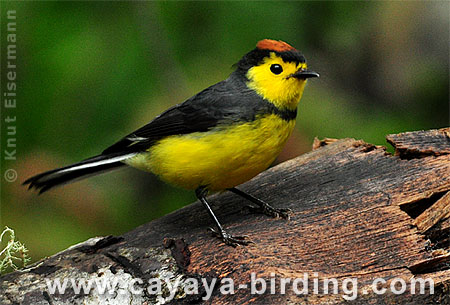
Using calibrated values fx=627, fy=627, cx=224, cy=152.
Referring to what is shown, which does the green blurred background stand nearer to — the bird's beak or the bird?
the bird

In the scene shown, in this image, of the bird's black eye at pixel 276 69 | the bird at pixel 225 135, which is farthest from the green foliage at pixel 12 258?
the bird's black eye at pixel 276 69

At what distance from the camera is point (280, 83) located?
12.1 ft

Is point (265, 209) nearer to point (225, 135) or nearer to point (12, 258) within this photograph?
point (225, 135)

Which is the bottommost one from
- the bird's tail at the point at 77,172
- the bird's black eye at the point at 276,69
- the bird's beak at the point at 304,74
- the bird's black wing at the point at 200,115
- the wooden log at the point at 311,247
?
the wooden log at the point at 311,247

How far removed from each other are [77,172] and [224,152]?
988 millimetres

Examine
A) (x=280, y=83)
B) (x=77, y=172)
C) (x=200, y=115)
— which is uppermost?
(x=280, y=83)

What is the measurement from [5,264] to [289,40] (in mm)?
2624

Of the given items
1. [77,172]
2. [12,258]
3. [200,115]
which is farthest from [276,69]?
[12,258]

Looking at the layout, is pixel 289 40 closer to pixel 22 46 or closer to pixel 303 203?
pixel 303 203

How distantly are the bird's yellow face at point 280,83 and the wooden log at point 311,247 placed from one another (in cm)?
53

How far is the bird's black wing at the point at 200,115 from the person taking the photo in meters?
3.60

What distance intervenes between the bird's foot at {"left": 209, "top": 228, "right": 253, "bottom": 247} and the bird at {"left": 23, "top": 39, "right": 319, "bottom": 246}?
10 centimetres

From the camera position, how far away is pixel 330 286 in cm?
274

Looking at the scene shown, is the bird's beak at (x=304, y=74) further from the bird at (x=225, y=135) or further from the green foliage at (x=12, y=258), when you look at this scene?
the green foliage at (x=12, y=258)
